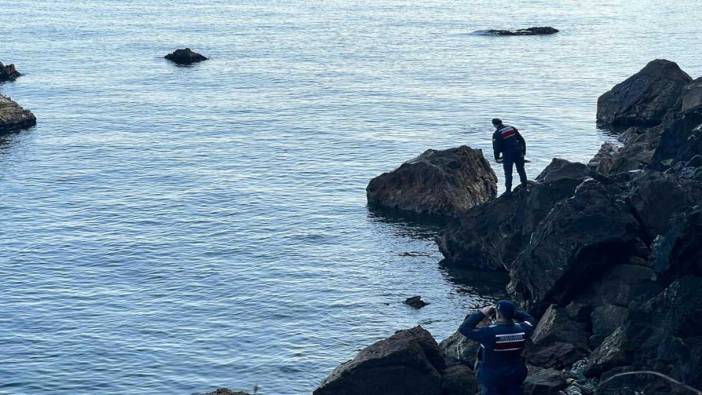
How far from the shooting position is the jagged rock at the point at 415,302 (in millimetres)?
50844

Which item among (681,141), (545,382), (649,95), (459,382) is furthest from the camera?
(649,95)

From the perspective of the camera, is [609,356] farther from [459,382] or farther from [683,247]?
[459,382]

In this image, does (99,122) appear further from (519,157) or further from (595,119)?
(519,157)

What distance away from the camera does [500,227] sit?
53.2 meters

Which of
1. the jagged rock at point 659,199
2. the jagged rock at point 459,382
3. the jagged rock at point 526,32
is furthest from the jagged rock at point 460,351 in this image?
the jagged rock at point 526,32

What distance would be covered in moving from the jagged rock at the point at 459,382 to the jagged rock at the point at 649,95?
51.2 metres

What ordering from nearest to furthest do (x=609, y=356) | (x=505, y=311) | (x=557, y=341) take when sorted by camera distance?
(x=505, y=311), (x=609, y=356), (x=557, y=341)

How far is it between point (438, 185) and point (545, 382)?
31506 mm

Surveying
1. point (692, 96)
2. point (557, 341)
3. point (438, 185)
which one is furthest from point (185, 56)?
point (557, 341)

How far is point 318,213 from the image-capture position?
67.9 m

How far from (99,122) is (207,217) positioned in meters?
35.5

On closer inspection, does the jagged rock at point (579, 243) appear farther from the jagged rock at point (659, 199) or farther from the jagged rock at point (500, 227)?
the jagged rock at point (500, 227)

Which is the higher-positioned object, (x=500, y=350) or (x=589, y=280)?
(x=500, y=350)

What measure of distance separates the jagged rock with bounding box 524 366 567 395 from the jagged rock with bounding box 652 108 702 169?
18.8 m
